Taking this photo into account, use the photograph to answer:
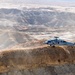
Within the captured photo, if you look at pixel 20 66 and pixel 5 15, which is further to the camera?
pixel 5 15

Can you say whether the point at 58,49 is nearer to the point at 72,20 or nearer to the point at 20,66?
the point at 20,66

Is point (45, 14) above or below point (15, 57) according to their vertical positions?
below

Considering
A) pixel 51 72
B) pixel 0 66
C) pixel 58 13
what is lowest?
pixel 58 13

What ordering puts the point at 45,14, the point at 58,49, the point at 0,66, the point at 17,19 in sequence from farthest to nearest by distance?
the point at 45,14 < the point at 17,19 < the point at 58,49 < the point at 0,66

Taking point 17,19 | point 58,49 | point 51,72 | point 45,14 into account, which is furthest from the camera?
point 45,14

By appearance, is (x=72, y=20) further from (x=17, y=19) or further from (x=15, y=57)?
(x=15, y=57)

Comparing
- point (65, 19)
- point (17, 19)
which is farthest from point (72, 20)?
point (17, 19)
